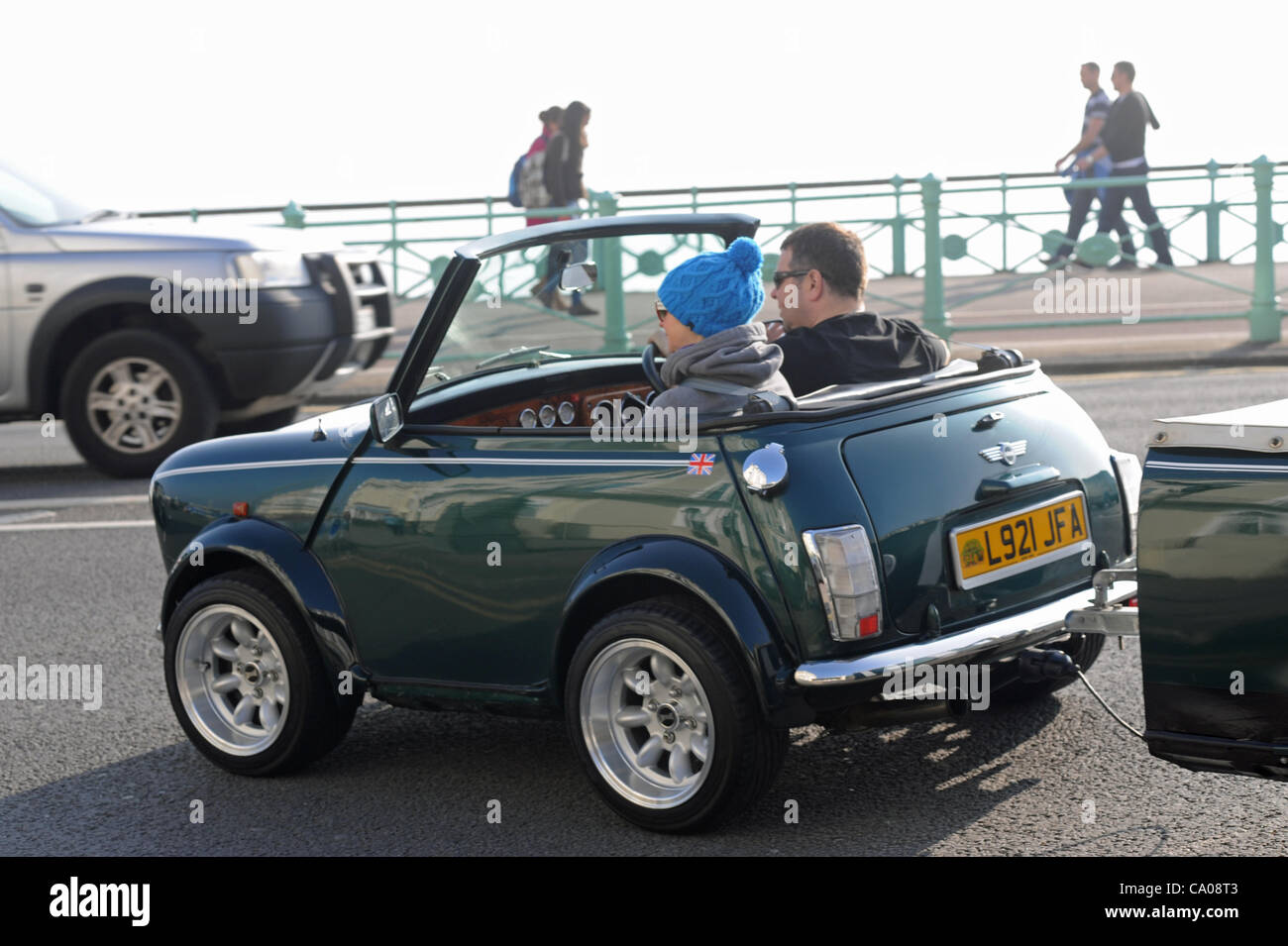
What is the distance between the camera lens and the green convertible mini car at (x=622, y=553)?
13.0ft

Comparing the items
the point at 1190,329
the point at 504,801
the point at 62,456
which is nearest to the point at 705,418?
the point at 504,801

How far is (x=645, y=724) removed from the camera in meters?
4.20

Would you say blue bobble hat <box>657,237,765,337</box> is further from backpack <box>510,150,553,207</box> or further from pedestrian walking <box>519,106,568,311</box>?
backpack <box>510,150,553,207</box>

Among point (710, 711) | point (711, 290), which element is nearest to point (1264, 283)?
point (711, 290)

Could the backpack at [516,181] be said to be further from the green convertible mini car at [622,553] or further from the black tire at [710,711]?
the black tire at [710,711]

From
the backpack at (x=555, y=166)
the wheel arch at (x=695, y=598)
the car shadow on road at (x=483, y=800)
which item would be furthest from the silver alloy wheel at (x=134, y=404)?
the backpack at (x=555, y=166)

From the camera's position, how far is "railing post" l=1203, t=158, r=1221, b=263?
52.4 feet

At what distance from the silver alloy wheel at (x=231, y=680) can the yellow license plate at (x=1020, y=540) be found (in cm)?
198

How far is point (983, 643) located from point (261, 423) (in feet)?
27.1

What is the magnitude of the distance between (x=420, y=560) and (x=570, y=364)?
1.00 m

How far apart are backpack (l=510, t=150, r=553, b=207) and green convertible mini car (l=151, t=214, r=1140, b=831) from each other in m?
11.7

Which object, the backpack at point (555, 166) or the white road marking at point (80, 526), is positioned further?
the backpack at point (555, 166)

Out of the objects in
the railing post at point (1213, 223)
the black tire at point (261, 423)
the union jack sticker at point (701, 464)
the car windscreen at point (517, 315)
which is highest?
Result: the railing post at point (1213, 223)

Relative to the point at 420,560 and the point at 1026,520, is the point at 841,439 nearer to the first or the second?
the point at 1026,520
